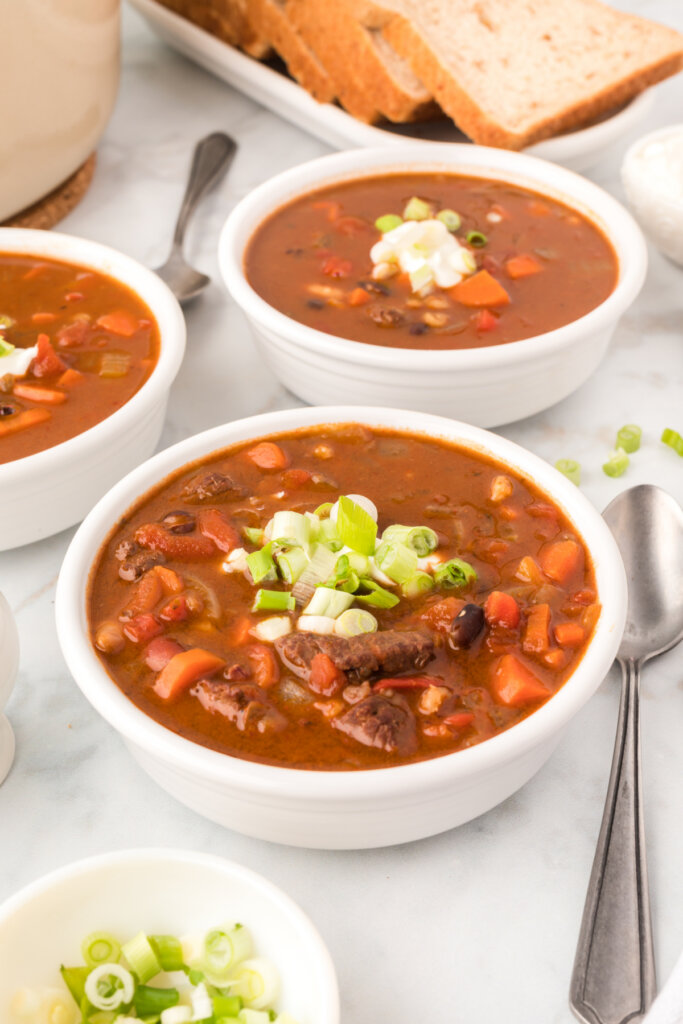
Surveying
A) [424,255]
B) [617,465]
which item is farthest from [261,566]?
[424,255]

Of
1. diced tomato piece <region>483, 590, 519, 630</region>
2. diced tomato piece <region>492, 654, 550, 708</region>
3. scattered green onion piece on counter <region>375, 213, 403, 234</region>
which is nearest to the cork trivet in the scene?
scattered green onion piece on counter <region>375, 213, 403, 234</region>

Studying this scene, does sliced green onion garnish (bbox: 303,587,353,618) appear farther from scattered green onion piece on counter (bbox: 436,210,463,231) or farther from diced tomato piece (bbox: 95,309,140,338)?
scattered green onion piece on counter (bbox: 436,210,463,231)

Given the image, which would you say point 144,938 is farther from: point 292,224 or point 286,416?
point 292,224

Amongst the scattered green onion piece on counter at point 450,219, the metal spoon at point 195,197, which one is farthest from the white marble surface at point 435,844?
the scattered green onion piece on counter at point 450,219

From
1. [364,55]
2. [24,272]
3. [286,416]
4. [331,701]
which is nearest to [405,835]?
[331,701]

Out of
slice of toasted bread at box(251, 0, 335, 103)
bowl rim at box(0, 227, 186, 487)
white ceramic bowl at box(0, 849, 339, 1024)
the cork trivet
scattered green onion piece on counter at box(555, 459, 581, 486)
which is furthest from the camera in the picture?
slice of toasted bread at box(251, 0, 335, 103)

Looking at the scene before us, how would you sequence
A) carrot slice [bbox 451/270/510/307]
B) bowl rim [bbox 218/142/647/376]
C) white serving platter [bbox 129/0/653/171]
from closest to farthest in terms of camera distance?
bowl rim [bbox 218/142/647/376] < carrot slice [bbox 451/270/510/307] < white serving platter [bbox 129/0/653/171]
